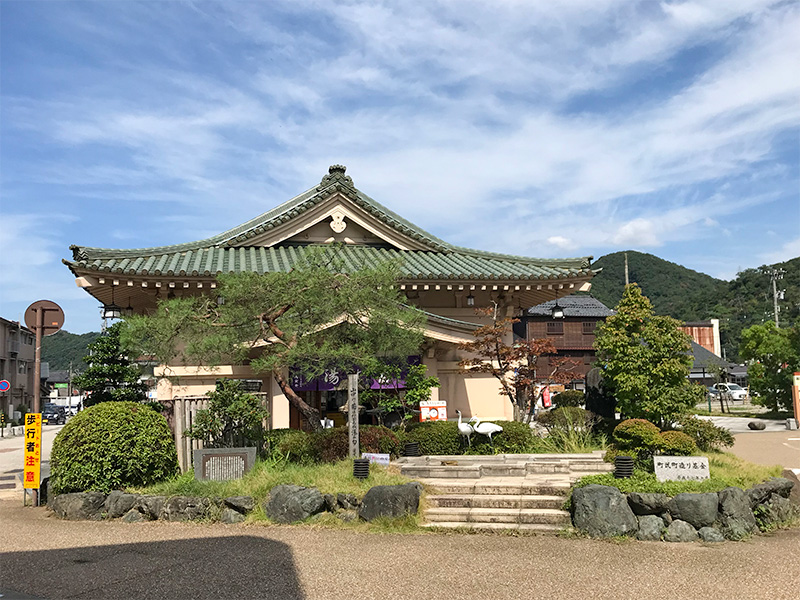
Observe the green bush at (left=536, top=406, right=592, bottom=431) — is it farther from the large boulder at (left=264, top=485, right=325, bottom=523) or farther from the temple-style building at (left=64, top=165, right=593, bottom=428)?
the large boulder at (left=264, top=485, right=325, bottom=523)

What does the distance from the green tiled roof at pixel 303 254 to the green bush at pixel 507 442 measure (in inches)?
175

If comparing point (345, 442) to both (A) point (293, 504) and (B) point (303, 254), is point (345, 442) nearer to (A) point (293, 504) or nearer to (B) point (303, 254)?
(A) point (293, 504)

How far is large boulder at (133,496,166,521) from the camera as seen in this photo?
10.4m

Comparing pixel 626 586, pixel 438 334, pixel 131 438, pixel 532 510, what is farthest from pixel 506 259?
pixel 626 586

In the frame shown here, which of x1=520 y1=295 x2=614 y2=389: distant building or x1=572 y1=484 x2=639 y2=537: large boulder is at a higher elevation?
x1=520 y1=295 x2=614 y2=389: distant building

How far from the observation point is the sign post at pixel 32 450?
11.5 metres

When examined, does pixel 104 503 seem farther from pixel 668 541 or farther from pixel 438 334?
pixel 668 541

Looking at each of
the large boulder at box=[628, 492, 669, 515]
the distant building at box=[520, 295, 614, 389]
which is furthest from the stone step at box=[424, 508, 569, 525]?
the distant building at box=[520, 295, 614, 389]

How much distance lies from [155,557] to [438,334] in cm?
850

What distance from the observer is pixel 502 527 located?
9195 mm

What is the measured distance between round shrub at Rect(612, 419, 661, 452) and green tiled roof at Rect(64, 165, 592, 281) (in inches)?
214

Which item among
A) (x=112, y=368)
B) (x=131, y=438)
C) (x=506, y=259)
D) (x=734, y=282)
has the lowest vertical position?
(x=131, y=438)

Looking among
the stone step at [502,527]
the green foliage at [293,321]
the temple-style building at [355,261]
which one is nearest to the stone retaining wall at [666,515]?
the stone step at [502,527]

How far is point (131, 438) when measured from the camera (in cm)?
1130
